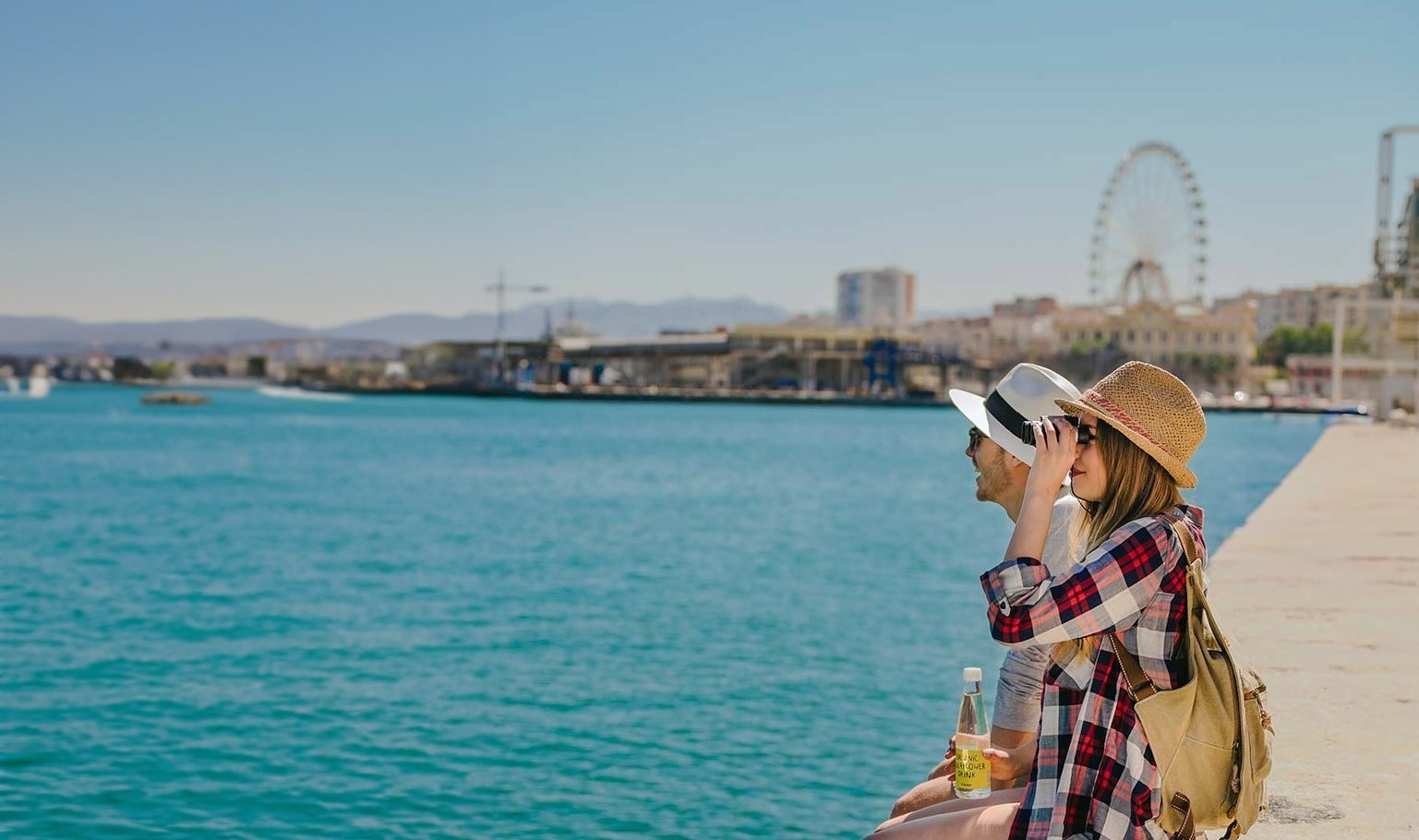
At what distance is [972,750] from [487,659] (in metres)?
9.56

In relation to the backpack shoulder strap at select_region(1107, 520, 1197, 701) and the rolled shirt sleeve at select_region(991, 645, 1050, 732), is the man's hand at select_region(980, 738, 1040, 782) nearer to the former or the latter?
the rolled shirt sleeve at select_region(991, 645, 1050, 732)

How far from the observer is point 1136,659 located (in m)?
2.56

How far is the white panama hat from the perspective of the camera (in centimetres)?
312

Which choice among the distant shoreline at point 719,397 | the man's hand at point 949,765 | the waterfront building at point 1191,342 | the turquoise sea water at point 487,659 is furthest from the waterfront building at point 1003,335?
the man's hand at point 949,765

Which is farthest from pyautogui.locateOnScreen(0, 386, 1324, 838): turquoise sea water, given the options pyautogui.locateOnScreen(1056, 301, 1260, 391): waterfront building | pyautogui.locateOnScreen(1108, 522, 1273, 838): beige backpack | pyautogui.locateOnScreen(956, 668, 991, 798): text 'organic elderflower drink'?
pyautogui.locateOnScreen(1056, 301, 1260, 391): waterfront building

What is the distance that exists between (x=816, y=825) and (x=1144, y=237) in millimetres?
78773

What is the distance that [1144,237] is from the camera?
81.7m

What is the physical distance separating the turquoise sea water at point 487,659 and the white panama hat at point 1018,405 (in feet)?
15.0

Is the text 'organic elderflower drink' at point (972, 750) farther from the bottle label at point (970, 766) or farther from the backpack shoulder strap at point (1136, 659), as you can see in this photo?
the backpack shoulder strap at point (1136, 659)

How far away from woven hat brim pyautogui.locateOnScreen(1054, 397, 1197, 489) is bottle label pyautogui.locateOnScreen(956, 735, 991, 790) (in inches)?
28.9

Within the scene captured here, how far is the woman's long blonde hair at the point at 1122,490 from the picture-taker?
2.63 meters

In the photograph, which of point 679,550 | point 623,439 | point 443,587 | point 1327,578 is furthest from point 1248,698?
point 623,439

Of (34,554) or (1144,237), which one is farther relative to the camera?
(1144,237)

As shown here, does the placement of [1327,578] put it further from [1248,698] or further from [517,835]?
[1248,698]
